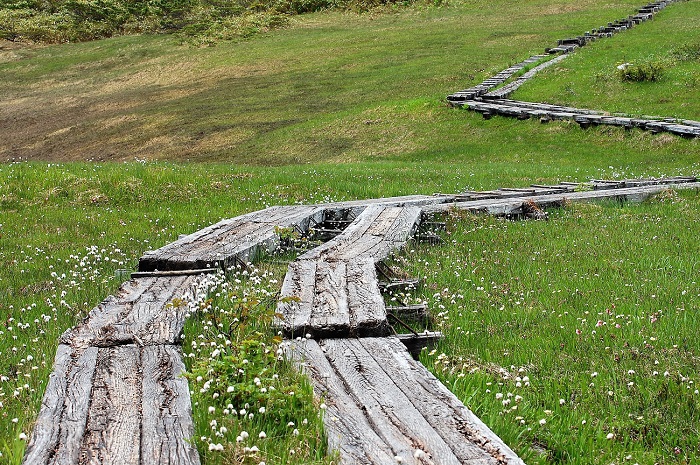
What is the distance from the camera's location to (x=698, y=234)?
32.0ft

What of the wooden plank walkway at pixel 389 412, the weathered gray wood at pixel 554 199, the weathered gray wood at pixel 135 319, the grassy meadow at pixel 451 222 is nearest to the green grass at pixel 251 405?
the grassy meadow at pixel 451 222

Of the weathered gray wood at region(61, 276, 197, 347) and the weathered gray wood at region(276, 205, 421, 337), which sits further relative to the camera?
the weathered gray wood at region(276, 205, 421, 337)

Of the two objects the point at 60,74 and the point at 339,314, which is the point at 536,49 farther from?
the point at 339,314

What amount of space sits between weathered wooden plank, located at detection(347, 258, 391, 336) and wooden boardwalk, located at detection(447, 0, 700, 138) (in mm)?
17516

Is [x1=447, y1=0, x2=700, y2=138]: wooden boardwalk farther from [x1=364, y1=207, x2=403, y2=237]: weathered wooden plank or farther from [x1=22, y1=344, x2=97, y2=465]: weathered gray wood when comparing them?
[x1=22, y1=344, x2=97, y2=465]: weathered gray wood

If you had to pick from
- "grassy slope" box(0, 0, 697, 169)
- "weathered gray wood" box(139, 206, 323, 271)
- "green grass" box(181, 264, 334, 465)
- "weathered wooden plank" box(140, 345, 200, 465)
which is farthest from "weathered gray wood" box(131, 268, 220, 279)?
"grassy slope" box(0, 0, 697, 169)

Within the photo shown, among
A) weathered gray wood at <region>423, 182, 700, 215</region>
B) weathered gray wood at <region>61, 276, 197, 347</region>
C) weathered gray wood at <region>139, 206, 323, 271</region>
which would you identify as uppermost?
weathered gray wood at <region>61, 276, 197, 347</region>

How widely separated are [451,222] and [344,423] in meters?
7.97

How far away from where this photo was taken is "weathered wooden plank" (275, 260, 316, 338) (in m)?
5.21

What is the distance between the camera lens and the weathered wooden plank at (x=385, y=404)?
11.1 feet

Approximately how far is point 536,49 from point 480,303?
34566 mm

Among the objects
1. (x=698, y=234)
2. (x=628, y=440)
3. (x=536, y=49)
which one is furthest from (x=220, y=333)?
(x=536, y=49)

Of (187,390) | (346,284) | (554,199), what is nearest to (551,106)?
(554,199)

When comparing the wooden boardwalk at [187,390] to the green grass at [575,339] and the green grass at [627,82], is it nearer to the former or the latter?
the green grass at [575,339]
